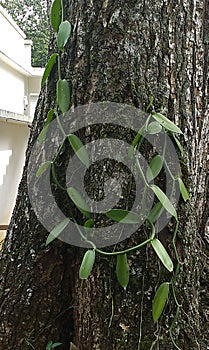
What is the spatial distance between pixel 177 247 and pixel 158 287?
0.25ft

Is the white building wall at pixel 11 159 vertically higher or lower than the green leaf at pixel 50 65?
lower

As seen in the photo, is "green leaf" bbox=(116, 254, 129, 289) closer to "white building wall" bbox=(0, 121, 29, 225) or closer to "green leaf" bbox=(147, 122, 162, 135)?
"green leaf" bbox=(147, 122, 162, 135)

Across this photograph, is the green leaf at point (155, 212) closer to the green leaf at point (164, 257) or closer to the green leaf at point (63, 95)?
the green leaf at point (164, 257)

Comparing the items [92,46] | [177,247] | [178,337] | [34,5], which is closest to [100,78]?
[92,46]

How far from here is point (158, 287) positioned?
2.46 ft

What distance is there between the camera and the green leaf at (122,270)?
0.70 m

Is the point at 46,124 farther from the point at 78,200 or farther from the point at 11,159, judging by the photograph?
the point at 11,159

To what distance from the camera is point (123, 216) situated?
69 centimetres

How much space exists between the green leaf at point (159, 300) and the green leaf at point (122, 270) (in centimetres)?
5

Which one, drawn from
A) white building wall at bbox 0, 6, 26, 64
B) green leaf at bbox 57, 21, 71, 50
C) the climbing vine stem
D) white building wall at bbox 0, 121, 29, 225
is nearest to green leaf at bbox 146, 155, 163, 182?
the climbing vine stem

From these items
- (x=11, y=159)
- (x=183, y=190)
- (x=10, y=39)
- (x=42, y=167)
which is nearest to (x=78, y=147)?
(x=42, y=167)

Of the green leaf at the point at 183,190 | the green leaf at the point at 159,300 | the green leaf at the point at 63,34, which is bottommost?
the green leaf at the point at 159,300

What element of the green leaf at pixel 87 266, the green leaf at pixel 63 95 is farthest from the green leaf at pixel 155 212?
the green leaf at pixel 63 95

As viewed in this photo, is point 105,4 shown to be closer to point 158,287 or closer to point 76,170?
point 76,170
